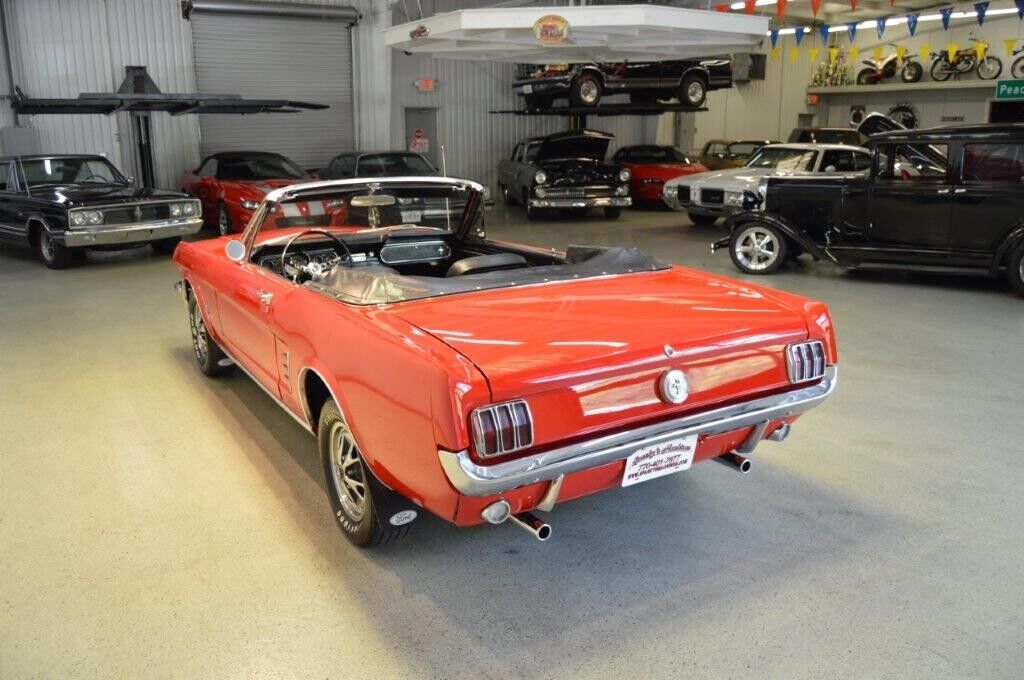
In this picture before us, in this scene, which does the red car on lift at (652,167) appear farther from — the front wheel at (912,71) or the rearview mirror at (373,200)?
the rearview mirror at (373,200)

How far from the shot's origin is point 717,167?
16.7 m

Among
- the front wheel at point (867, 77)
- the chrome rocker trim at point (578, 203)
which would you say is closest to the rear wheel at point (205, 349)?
the chrome rocker trim at point (578, 203)

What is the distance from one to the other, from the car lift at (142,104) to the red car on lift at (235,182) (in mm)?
734

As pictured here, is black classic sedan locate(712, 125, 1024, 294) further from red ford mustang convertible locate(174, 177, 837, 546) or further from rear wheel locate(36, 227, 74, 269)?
rear wheel locate(36, 227, 74, 269)

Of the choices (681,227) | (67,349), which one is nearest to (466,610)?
(67,349)

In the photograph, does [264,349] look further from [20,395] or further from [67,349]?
[67,349]

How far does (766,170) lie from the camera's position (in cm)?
1111

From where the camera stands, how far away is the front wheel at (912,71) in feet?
65.1

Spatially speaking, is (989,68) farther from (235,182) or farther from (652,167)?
(235,182)

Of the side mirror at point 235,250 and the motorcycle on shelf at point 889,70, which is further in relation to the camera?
the motorcycle on shelf at point 889,70

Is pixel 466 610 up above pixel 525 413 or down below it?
below

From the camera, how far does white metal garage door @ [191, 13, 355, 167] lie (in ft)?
49.9

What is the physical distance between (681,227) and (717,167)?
162 inches

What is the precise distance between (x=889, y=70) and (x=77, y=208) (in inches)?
766
